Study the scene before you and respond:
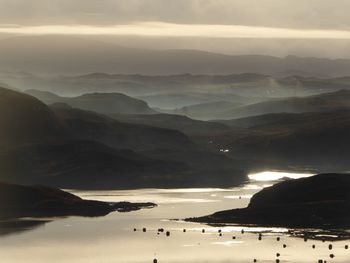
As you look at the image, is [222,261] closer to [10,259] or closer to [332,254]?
[332,254]

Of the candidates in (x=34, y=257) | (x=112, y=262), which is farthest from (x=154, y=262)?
(x=34, y=257)

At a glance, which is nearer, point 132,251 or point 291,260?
point 291,260

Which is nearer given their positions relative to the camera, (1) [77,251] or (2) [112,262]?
(2) [112,262]

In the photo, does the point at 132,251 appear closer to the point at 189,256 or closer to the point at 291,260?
the point at 189,256

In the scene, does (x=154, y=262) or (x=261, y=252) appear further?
(x=261, y=252)

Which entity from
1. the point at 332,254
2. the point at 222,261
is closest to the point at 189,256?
the point at 222,261

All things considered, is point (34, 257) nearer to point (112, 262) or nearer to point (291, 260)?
point (112, 262)

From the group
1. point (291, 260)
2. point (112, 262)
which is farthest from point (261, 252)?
point (112, 262)
